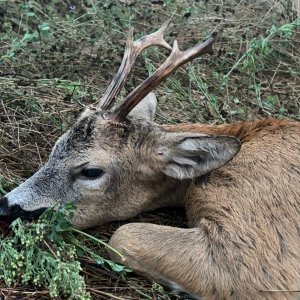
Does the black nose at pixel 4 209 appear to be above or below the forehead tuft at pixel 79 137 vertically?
below

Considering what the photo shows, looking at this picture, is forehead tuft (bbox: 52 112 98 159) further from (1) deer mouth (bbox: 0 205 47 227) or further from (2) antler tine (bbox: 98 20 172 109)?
(1) deer mouth (bbox: 0 205 47 227)

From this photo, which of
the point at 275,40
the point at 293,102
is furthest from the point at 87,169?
the point at 275,40

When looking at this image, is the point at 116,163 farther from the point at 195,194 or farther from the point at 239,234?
the point at 239,234

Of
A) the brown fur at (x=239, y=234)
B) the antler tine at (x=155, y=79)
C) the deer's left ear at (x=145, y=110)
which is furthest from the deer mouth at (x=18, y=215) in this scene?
the deer's left ear at (x=145, y=110)

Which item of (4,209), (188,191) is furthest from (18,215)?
(188,191)

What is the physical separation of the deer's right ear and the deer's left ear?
0.36m

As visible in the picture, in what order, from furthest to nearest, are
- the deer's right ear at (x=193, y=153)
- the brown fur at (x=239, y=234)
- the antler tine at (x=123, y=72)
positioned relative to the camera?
the antler tine at (x=123, y=72) → the deer's right ear at (x=193, y=153) → the brown fur at (x=239, y=234)

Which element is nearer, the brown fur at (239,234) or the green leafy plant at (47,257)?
the green leafy plant at (47,257)

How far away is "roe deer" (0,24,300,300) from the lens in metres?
4.79

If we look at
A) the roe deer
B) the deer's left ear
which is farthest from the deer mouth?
the deer's left ear

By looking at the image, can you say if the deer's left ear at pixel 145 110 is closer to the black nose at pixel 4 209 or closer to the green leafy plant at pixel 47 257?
the green leafy plant at pixel 47 257

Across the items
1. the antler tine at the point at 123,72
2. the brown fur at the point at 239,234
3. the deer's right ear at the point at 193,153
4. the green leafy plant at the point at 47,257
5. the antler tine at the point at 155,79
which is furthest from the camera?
the antler tine at the point at 123,72

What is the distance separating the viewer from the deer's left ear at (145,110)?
5.53m

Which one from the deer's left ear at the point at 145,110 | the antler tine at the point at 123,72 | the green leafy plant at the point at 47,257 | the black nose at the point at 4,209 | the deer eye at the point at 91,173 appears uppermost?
the antler tine at the point at 123,72
